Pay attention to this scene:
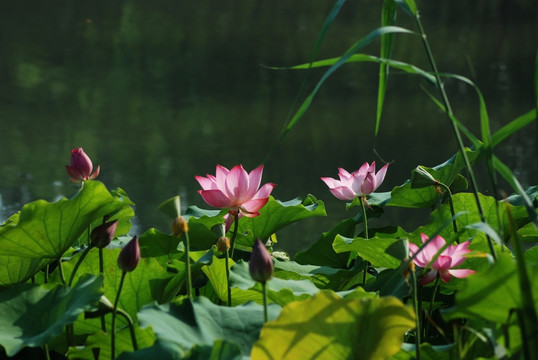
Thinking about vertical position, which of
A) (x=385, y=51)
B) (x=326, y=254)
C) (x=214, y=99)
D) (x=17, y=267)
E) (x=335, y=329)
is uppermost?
(x=385, y=51)

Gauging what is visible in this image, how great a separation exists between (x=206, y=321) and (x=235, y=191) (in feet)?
0.70

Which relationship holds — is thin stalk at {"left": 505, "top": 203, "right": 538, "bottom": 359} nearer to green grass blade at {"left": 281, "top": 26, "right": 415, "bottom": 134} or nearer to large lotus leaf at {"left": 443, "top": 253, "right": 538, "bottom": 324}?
large lotus leaf at {"left": 443, "top": 253, "right": 538, "bottom": 324}

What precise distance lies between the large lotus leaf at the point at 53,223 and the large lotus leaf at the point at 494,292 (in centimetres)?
35

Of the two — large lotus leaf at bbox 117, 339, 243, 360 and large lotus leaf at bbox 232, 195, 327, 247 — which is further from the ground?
large lotus leaf at bbox 117, 339, 243, 360

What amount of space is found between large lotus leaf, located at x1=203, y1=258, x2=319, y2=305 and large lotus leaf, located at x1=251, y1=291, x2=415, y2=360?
0.13 m

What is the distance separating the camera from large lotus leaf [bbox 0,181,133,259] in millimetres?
715

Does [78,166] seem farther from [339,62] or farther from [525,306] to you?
[525,306]

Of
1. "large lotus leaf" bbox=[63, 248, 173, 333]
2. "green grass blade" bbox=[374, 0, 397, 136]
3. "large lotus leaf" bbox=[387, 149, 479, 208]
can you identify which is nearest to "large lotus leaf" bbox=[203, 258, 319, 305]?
"large lotus leaf" bbox=[63, 248, 173, 333]

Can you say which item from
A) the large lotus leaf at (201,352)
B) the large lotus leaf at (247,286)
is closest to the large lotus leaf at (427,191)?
the large lotus leaf at (247,286)

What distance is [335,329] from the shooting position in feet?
1.81

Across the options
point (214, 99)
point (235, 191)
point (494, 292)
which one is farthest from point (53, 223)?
point (214, 99)

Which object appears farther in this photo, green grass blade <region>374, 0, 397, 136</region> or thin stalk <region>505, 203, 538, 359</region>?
green grass blade <region>374, 0, 397, 136</region>

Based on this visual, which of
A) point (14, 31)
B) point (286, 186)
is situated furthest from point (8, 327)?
point (14, 31)

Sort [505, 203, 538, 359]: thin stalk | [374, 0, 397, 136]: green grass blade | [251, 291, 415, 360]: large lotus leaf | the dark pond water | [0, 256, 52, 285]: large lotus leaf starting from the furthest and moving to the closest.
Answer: the dark pond water < [0, 256, 52, 285]: large lotus leaf < [374, 0, 397, 136]: green grass blade < [251, 291, 415, 360]: large lotus leaf < [505, 203, 538, 359]: thin stalk
